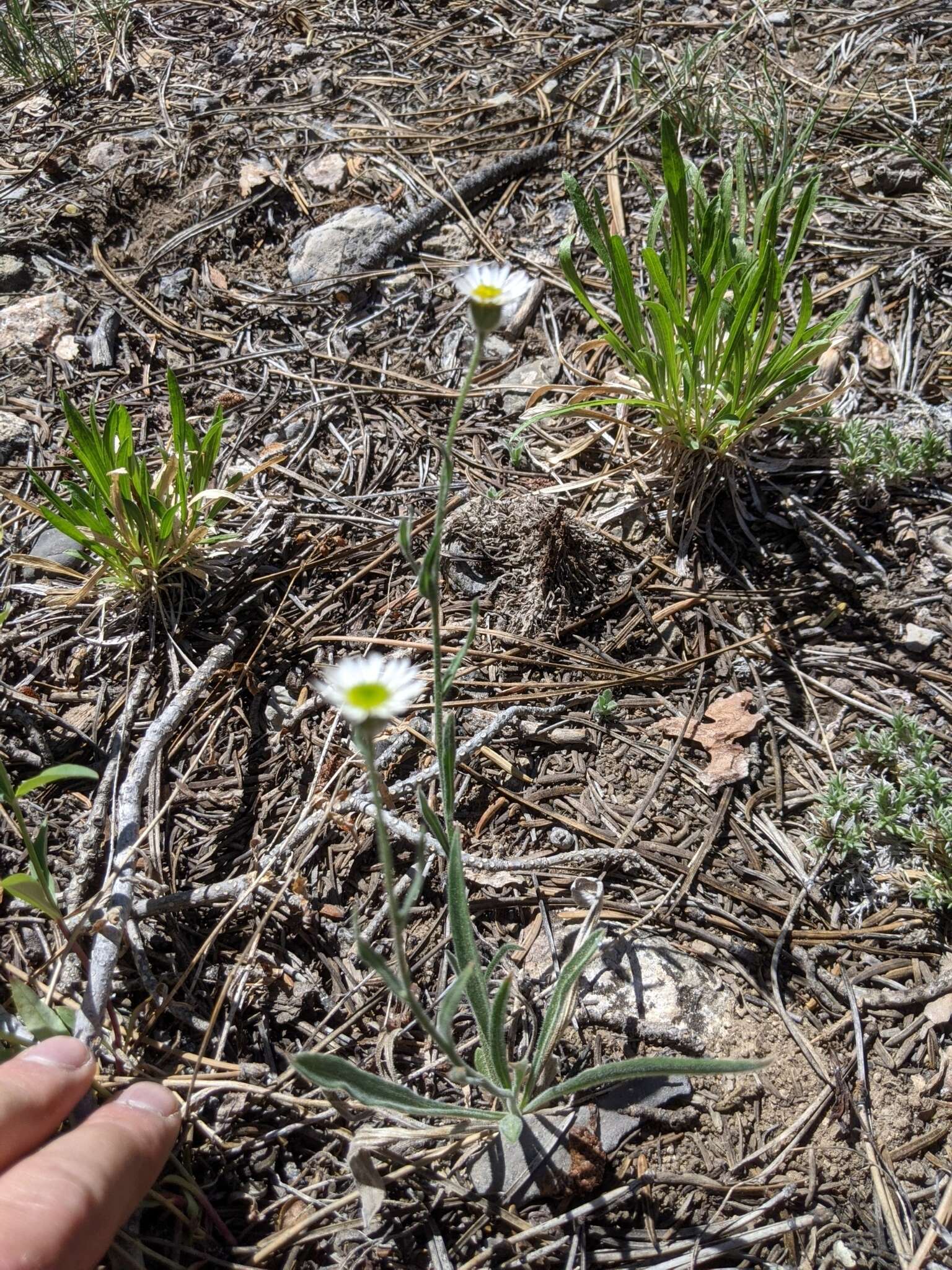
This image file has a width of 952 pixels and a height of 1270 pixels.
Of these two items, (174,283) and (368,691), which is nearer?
(368,691)

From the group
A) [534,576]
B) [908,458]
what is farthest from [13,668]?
[908,458]

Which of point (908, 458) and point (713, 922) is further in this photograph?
point (908, 458)

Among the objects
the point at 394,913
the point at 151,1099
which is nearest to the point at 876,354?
the point at 394,913

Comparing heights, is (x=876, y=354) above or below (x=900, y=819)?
above

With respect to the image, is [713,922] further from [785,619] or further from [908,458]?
[908,458]

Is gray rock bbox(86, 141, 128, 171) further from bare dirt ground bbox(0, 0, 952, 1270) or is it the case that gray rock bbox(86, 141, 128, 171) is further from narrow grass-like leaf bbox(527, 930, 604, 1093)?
narrow grass-like leaf bbox(527, 930, 604, 1093)

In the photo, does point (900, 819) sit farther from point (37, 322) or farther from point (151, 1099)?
point (37, 322)

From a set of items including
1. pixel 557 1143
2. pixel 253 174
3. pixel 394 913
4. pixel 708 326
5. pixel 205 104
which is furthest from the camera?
pixel 205 104

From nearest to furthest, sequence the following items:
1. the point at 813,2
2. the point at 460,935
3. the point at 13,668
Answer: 1. the point at 460,935
2. the point at 13,668
3. the point at 813,2
